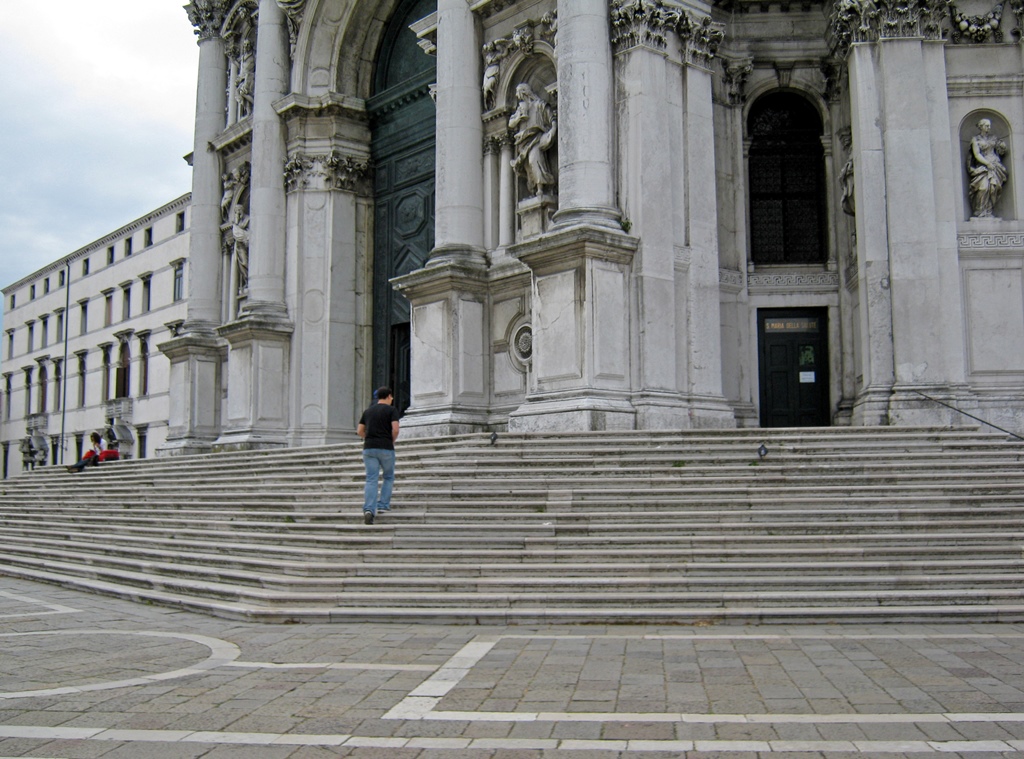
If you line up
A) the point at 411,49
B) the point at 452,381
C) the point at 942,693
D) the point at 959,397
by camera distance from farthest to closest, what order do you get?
the point at 411,49
the point at 452,381
the point at 959,397
the point at 942,693

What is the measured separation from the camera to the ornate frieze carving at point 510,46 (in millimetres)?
19516

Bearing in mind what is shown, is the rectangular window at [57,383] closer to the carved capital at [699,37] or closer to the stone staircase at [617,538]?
the stone staircase at [617,538]

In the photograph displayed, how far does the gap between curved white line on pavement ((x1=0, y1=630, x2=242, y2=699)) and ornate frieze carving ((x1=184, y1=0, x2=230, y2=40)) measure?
2335 cm

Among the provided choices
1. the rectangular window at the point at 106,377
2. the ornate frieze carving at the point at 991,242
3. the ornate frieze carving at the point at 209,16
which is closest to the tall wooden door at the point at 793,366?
the ornate frieze carving at the point at 991,242

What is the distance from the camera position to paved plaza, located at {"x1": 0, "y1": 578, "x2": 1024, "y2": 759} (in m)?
5.68

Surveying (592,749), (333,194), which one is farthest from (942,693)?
(333,194)

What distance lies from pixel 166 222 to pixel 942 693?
4234 centimetres

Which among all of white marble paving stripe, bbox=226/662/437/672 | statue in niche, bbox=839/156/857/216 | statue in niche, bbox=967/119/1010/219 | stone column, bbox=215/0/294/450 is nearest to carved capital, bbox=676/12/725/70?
statue in niche, bbox=839/156/857/216

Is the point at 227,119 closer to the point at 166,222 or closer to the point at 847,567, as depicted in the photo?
the point at 166,222

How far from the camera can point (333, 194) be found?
25406 millimetres

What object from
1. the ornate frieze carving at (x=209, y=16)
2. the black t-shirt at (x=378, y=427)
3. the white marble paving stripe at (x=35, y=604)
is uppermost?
the ornate frieze carving at (x=209, y=16)

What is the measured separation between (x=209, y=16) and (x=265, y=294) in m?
9.75

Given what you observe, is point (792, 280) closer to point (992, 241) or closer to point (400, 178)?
point (992, 241)

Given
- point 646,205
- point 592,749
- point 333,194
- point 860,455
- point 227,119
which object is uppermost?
point 227,119
